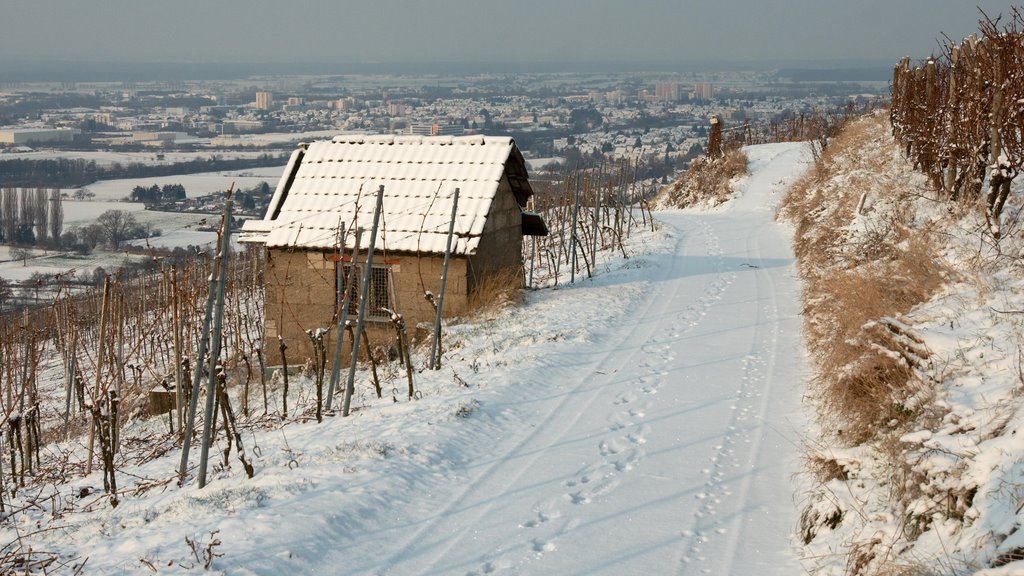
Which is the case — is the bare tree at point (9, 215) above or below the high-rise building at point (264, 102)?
below

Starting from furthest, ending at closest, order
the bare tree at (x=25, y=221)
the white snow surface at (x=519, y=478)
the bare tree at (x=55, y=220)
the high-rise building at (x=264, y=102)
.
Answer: the high-rise building at (x=264, y=102) → the bare tree at (x=25, y=221) → the bare tree at (x=55, y=220) → the white snow surface at (x=519, y=478)

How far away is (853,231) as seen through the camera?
15484 millimetres

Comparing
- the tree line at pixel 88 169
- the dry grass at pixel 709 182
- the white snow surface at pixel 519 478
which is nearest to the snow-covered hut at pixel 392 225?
the white snow surface at pixel 519 478

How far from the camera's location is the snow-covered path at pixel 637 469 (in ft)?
21.8

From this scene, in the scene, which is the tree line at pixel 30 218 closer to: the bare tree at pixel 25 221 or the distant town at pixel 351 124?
the bare tree at pixel 25 221

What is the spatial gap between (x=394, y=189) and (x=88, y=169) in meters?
74.1

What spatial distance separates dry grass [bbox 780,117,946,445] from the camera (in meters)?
8.04

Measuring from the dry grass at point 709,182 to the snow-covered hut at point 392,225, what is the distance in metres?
22.6

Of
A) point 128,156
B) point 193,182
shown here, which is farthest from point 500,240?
point 128,156

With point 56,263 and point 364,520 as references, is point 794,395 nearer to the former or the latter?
point 364,520

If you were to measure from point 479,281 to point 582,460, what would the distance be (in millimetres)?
8370

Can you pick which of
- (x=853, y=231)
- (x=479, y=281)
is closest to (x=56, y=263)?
(x=479, y=281)

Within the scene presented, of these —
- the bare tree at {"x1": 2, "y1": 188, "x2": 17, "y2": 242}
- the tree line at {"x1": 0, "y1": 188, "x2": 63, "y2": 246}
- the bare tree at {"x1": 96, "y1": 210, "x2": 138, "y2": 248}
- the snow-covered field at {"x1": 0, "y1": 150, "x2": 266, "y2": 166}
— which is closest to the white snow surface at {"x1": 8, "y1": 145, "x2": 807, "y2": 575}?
the bare tree at {"x1": 96, "y1": 210, "x2": 138, "y2": 248}

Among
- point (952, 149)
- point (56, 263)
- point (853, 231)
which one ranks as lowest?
point (56, 263)
